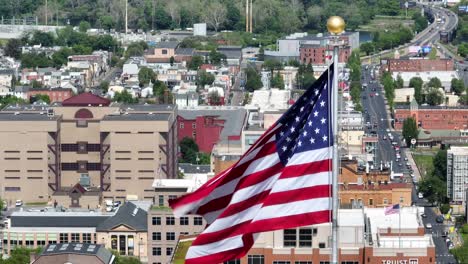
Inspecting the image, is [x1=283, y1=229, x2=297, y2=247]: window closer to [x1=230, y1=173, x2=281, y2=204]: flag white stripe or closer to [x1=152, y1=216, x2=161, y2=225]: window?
[x1=230, y1=173, x2=281, y2=204]: flag white stripe

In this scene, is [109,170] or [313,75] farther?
[313,75]

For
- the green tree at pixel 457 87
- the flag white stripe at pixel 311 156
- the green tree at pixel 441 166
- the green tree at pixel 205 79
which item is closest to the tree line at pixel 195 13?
the green tree at pixel 457 87

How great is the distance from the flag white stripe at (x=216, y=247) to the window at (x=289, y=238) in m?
8.25

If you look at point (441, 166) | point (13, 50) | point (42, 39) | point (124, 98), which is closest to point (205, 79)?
point (124, 98)

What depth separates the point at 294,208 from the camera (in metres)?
12.0

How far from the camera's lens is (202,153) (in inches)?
2271

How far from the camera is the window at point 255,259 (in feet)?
67.8

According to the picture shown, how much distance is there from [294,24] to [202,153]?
4647cm

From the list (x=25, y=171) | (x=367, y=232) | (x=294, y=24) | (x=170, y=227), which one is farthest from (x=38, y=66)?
(x=367, y=232)

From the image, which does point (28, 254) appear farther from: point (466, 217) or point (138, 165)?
point (466, 217)

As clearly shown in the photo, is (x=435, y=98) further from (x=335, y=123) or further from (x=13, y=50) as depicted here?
(x=335, y=123)

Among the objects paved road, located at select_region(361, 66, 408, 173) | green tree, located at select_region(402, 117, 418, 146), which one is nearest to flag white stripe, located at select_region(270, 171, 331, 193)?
paved road, located at select_region(361, 66, 408, 173)

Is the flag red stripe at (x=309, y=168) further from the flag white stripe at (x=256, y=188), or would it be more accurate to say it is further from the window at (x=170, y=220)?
the window at (x=170, y=220)

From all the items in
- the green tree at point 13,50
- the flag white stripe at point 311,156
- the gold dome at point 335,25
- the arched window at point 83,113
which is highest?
the gold dome at point 335,25
